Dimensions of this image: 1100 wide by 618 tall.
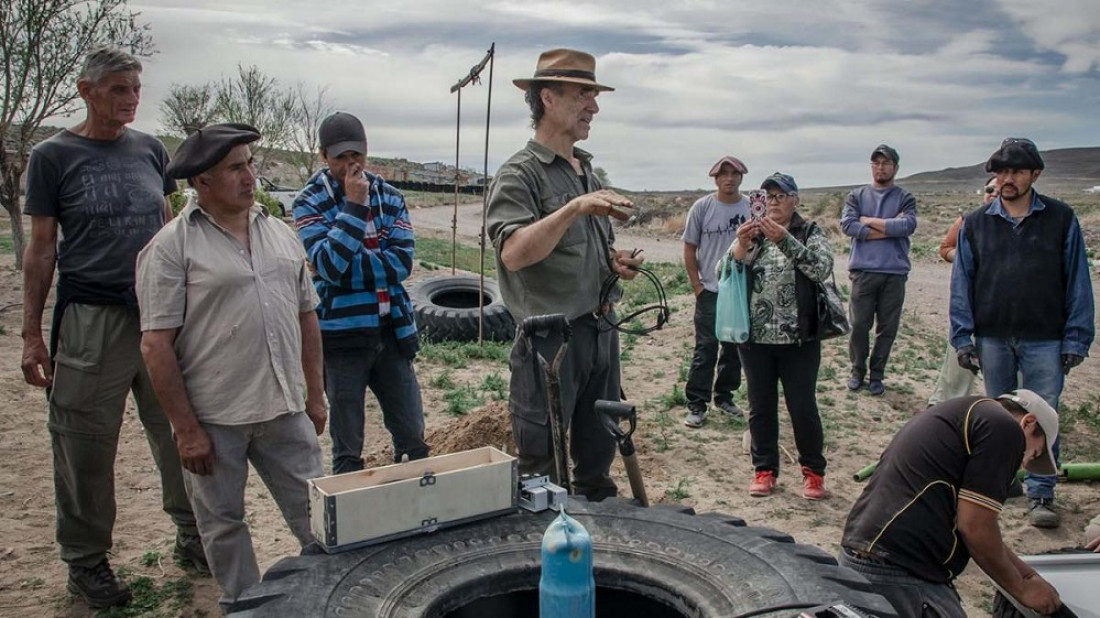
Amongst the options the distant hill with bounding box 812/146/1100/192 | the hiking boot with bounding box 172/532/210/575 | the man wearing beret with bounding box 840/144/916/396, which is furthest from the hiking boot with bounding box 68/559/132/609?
the distant hill with bounding box 812/146/1100/192

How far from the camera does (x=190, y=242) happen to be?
9.29 ft

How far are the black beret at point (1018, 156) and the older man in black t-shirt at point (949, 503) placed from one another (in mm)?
2047

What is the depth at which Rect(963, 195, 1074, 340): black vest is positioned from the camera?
15.0 ft

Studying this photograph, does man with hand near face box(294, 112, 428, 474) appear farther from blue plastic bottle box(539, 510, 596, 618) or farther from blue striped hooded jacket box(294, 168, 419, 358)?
blue plastic bottle box(539, 510, 596, 618)

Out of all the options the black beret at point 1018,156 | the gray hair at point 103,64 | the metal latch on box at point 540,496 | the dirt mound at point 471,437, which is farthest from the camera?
the dirt mound at point 471,437

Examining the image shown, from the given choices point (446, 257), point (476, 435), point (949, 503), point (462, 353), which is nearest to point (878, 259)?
point (476, 435)

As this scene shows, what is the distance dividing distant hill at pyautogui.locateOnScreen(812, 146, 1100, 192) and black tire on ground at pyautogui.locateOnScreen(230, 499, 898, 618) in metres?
96.2

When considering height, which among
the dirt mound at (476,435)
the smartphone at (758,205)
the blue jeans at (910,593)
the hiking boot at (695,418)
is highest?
the smartphone at (758,205)

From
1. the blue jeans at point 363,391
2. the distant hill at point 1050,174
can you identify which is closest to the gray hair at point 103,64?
the blue jeans at point 363,391

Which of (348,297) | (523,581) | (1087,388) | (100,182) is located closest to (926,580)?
(523,581)

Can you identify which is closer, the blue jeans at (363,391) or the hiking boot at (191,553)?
the blue jeans at (363,391)

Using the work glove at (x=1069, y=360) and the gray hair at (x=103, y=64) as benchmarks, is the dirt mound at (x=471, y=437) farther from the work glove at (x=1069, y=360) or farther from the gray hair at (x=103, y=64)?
the work glove at (x=1069, y=360)

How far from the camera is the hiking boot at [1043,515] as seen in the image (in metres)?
4.55

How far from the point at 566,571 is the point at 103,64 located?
274cm
